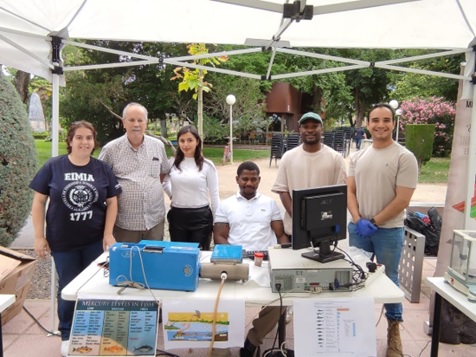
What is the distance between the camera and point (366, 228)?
290 centimetres

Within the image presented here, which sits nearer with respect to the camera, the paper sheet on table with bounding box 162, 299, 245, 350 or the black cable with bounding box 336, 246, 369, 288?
the paper sheet on table with bounding box 162, 299, 245, 350

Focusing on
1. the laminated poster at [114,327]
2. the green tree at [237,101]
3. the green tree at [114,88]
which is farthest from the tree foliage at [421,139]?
the laminated poster at [114,327]

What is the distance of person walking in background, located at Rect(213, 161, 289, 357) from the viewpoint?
3061mm

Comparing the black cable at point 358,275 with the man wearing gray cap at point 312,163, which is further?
the man wearing gray cap at point 312,163

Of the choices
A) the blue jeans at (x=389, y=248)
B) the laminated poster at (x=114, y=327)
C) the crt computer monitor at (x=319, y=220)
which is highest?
the crt computer monitor at (x=319, y=220)

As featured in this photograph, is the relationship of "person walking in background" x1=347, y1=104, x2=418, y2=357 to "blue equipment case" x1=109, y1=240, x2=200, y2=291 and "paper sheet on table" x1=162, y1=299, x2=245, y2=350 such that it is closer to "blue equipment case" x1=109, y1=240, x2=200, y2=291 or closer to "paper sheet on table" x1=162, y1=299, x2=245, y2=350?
"paper sheet on table" x1=162, y1=299, x2=245, y2=350

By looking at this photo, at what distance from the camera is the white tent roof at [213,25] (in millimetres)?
2951

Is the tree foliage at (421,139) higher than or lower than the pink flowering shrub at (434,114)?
lower

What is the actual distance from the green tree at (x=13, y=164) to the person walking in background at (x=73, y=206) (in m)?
2.13

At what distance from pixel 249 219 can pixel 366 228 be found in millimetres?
867

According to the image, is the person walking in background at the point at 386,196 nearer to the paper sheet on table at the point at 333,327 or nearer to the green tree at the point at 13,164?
the paper sheet on table at the point at 333,327

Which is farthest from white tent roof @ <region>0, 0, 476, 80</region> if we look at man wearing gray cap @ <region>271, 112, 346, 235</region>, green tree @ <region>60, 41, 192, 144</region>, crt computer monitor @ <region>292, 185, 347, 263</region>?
green tree @ <region>60, 41, 192, 144</region>

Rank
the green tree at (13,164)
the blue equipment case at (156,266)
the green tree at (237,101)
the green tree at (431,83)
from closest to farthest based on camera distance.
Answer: the blue equipment case at (156,266) → the green tree at (13,164) → the green tree at (431,83) → the green tree at (237,101)

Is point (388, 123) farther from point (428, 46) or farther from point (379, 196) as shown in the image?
point (428, 46)
